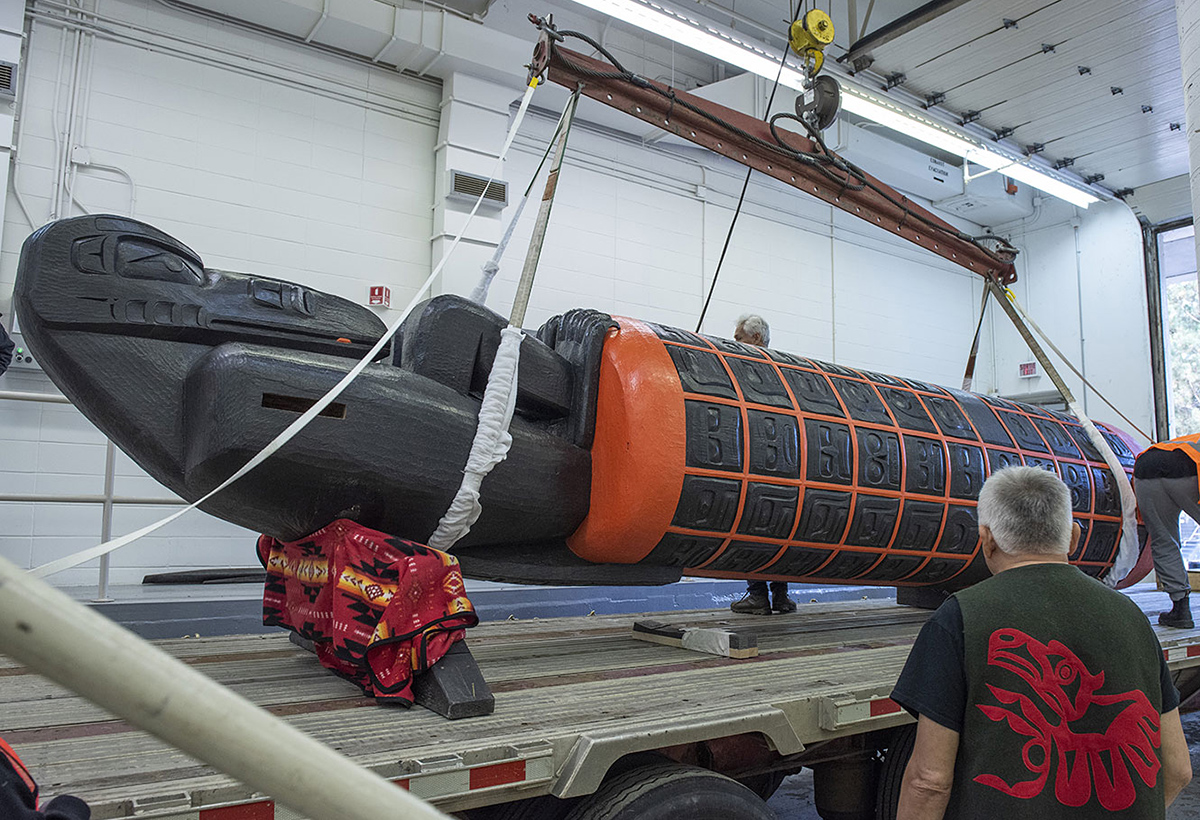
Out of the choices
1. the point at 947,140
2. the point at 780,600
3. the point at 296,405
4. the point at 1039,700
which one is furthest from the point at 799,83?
the point at 1039,700

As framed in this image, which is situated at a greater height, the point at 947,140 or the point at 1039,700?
the point at 947,140

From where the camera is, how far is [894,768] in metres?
2.43

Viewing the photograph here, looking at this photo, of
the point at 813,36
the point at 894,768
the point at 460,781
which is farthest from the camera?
the point at 813,36

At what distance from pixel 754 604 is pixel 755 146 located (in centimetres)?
193

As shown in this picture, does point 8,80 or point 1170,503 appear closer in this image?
point 1170,503

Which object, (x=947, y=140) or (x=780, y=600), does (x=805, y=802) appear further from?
(x=947, y=140)

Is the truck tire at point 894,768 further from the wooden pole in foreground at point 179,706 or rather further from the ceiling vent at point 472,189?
the ceiling vent at point 472,189

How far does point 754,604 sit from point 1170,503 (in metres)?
1.83

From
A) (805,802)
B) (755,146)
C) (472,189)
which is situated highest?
(472,189)

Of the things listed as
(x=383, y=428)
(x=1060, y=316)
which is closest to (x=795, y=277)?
(x=1060, y=316)

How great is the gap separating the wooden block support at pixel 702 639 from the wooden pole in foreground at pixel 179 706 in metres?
2.20

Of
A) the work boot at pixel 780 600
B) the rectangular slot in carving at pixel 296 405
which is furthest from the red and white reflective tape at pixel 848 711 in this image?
the work boot at pixel 780 600

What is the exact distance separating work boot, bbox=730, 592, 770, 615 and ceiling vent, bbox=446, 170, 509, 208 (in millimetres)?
3849

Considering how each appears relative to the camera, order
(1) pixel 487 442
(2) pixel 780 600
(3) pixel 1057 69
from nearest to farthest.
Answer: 1. (1) pixel 487 442
2. (2) pixel 780 600
3. (3) pixel 1057 69
